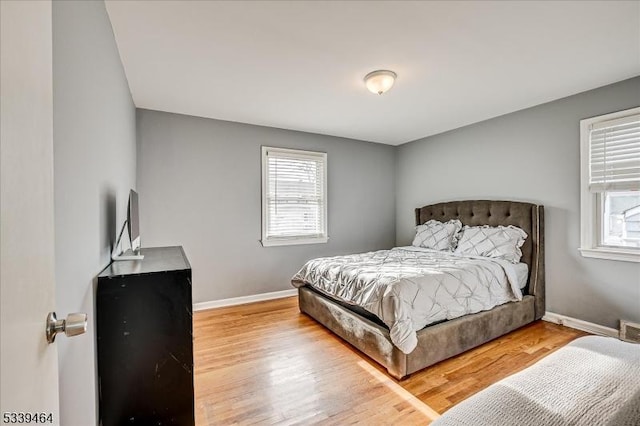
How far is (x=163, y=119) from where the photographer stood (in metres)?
3.45

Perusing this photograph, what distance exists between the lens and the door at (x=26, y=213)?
465mm

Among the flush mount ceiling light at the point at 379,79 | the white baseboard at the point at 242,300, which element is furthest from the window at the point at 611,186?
the white baseboard at the point at 242,300

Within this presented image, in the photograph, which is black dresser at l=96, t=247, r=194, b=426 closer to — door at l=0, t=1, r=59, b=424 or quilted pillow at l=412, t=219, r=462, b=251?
door at l=0, t=1, r=59, b=424

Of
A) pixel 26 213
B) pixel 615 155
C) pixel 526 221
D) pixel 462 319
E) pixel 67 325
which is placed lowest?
pixel 462 319

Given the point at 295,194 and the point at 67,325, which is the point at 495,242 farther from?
the point at 67,325

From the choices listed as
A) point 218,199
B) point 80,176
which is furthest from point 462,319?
point 218,199

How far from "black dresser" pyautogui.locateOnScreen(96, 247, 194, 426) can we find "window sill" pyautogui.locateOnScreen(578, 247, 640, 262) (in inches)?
144

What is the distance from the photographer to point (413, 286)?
2275 mm

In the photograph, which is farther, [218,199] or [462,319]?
[218,199]

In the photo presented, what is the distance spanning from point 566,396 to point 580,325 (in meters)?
2.77

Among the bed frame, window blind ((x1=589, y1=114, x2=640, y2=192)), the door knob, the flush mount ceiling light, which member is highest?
the flush mount ceiling light

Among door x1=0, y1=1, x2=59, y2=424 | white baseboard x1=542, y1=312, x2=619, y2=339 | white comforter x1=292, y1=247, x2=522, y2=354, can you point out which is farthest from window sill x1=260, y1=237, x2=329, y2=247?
door x1=0, y1=1, x2=59, y2=424

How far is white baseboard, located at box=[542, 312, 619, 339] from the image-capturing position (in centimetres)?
273

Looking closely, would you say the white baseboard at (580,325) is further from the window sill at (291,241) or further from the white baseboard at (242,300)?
the white baseboard at (242,300)
